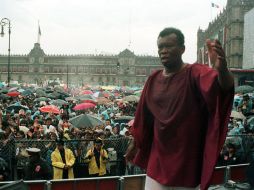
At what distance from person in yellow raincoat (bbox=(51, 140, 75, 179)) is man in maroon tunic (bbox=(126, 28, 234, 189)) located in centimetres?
464

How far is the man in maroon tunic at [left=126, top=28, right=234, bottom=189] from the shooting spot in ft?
7.33

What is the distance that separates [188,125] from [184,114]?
7 centimetres

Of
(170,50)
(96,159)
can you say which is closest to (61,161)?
(96,159)

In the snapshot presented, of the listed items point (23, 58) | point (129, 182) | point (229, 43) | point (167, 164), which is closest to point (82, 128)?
point (129, 182)

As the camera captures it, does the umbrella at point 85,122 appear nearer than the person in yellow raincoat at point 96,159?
No

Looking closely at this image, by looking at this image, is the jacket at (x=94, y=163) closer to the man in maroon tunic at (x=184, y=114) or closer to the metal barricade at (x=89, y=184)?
the metal barricade at (x=89, y=184)

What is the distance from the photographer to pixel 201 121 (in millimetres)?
2408

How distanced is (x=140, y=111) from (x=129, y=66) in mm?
114263

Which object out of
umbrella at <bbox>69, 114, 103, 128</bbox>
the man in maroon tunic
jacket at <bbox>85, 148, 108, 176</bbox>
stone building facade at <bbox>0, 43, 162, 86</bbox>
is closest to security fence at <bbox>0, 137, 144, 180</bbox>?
jacket at <bbox>85, 148, 108, 176</bbox>

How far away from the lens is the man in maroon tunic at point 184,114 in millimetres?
2234

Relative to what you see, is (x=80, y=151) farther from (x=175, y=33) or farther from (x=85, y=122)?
(x=175, y=33)

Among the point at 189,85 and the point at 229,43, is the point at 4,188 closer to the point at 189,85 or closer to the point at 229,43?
the point at 189,85

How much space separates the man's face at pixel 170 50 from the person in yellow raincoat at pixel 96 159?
5460 mm

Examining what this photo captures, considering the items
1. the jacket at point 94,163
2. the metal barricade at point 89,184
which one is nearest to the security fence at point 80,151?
the jacket at point 94,163
